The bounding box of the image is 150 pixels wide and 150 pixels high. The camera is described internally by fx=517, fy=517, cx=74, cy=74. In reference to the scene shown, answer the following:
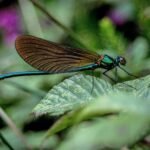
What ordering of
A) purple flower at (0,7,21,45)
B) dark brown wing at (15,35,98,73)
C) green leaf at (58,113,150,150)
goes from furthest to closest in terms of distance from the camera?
1. purple flower at (0,7,21,45)
2. dark brown wing at (15,35,98,73)
3. green leaf at (58,113,150,150)

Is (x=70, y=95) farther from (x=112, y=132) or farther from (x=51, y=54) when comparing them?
(x=112, y=132)

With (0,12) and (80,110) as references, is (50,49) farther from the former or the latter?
(0,12)

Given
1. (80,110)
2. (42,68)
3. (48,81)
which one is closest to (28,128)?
(48,81)

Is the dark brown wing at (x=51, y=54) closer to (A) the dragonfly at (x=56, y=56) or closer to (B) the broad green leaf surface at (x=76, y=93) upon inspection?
(A) the dragonfly at (x=56, y=56)

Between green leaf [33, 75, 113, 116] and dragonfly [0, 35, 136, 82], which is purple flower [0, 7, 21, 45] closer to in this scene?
dragonfly [0, 35, 136, 82]

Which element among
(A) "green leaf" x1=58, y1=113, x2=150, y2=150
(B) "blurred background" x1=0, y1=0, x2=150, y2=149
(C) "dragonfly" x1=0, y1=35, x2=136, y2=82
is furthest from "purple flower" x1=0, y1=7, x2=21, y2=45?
(A) "green leaf" x1=58, y1=113, x2=150, y2=150

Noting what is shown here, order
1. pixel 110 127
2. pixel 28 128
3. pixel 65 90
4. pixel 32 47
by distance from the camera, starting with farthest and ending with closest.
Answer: pixel 28 128
pixel 32 47
pixel 65 90
pixel 110 127
